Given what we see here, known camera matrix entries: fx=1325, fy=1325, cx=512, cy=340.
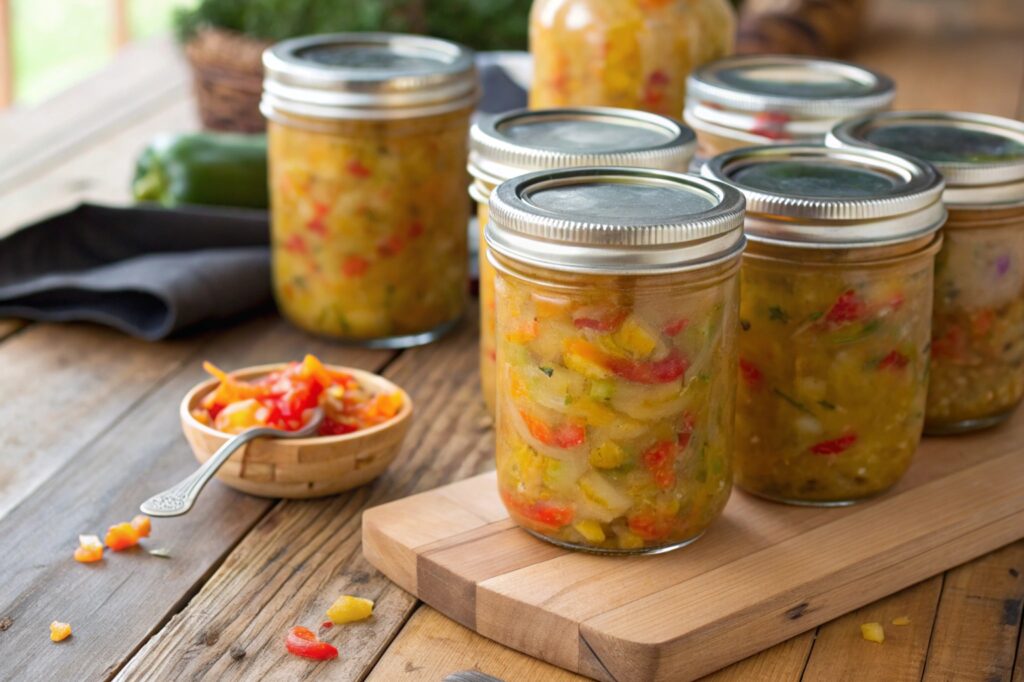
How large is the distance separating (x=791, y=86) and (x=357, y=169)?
0.58 meters

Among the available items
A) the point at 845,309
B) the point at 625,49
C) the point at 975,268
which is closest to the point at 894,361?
the point at 845,309

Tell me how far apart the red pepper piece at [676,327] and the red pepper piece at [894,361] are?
0.81 ft

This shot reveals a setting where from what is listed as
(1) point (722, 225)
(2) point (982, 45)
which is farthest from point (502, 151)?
(2) point (982, 45)

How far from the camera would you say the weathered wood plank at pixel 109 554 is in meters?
1.17

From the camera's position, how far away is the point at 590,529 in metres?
1.22

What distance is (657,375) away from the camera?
3.78 ft

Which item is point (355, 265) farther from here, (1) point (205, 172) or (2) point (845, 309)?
(2) point (845, 309)

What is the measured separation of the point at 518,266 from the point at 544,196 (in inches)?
3.9

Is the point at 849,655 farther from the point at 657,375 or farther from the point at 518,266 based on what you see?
the point at 518,266

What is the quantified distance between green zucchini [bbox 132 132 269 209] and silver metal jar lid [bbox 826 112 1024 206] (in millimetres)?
1145

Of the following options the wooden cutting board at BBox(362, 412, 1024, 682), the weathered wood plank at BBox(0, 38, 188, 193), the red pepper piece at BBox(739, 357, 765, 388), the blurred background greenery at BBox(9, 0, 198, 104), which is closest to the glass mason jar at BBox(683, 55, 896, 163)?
the red pepper piece at BBox(739, 357, 765, 388)

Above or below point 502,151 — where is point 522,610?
below

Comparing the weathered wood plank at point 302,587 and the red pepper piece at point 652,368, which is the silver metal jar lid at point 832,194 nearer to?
the red pepper piece at point 652,368

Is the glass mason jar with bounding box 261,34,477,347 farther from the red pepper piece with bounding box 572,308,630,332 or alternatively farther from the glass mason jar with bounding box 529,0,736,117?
the red pepper piece with bounding box 572,308,630,332
